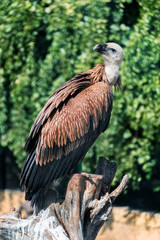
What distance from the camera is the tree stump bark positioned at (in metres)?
2.83

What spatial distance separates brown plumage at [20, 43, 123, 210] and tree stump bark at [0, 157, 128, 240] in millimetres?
147

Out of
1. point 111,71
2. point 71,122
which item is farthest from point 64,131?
point 111,71

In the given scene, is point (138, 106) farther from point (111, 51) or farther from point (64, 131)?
point (64, 131)

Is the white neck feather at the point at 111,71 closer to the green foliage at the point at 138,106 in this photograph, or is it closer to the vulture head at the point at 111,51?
the vulture head at the point at 111,51

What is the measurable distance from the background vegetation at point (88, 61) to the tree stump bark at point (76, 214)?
1678mm

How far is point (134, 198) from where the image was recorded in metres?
5.88

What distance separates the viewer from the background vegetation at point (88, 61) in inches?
173

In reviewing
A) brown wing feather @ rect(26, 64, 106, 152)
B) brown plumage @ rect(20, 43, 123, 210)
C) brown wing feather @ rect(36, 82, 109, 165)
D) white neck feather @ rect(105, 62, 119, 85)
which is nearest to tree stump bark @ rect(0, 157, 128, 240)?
brown plumage @ rect(20, 43, 123, 210)

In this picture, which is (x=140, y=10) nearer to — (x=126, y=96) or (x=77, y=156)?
(x=126, y=96)

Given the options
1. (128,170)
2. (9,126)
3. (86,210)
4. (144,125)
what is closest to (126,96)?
(144,125)

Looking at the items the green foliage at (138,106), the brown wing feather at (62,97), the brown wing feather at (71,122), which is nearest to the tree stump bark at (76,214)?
the brown wing feather at (71,122)

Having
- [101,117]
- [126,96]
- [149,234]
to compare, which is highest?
[101,117]

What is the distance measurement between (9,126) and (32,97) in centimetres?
59

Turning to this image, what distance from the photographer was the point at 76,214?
2836mm
